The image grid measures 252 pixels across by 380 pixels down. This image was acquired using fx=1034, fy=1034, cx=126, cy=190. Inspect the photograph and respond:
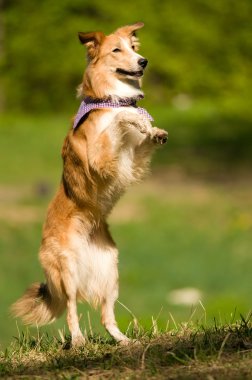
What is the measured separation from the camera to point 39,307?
293 inches

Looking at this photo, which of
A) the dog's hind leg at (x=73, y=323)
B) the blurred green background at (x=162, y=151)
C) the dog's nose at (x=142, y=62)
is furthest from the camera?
the blurred green background at (x=162, y=151)

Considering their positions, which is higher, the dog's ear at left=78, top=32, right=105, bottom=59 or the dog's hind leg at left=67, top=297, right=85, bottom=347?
the dog's ear at left=78, top=32, right=105, bottom=59

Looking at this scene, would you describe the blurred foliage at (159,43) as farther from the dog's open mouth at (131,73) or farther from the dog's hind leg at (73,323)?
the dog's hind leg at (73,323)

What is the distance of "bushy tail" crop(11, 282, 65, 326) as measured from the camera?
7.39m

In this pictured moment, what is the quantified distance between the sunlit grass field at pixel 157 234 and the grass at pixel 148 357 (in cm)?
431

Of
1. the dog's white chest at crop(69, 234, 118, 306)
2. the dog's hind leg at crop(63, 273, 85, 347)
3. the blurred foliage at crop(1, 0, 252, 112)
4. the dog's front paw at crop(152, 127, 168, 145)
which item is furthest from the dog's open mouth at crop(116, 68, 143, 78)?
the blurred foliage at crop(1, 0, 252, 112)

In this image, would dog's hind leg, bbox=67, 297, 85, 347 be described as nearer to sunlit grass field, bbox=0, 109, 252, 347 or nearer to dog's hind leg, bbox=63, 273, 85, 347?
dog's hind leg, bbox=63, 273, 85, 347

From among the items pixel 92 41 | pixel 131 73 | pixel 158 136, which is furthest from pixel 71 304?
pixel 92 41

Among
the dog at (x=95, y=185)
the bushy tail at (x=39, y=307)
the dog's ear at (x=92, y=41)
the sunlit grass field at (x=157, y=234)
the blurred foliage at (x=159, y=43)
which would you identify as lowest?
the bushy tail at (x=39, y=307)

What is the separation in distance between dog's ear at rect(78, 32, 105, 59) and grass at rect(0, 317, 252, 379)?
2.12 metres

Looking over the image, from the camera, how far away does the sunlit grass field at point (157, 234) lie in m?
13.9

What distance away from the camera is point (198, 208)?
64.1 feet

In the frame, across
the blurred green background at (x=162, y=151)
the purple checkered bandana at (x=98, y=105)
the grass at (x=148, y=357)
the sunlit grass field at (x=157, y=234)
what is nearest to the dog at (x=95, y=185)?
the purple checkered bandana at (x=98, y=105)

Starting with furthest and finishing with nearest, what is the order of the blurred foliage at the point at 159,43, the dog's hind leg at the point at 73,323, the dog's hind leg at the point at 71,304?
the blurred foliage at the point at 159,43 < the dog's hind leg at the point at 71,304 < the dog's hind leg at the point at 73,323
